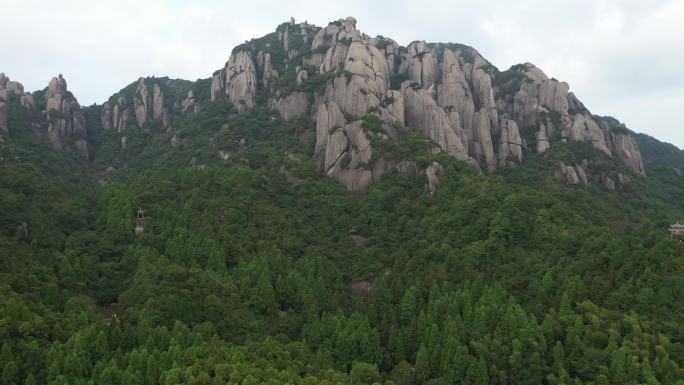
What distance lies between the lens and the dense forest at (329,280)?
42500 mm

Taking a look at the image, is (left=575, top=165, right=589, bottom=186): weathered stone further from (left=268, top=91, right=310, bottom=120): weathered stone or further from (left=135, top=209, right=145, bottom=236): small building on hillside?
(left=135, top=209, right=145, bottom=236): small building on hillside

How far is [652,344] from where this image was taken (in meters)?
43.8

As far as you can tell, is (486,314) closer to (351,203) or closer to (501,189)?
(501,189)

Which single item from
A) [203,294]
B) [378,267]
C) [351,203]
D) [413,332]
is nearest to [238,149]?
[351,203]

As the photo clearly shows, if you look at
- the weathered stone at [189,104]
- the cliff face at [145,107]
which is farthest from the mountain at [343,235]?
the weathered stone at [189,104]

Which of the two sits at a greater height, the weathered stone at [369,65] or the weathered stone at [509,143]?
the weathered stone at [369,65]

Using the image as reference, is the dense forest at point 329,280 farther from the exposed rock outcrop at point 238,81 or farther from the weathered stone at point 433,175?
the exposed rock outcrop at point 238,81

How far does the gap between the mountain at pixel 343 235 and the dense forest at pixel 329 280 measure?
0.21 m

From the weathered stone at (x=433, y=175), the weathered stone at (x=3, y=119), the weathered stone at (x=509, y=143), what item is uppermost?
the weathered stone at (x=3, y=119)

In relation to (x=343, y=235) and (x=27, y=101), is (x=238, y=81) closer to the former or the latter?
(x=27, y=101)

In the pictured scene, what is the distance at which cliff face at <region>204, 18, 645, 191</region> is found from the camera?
86625 mm

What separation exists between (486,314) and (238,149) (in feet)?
181

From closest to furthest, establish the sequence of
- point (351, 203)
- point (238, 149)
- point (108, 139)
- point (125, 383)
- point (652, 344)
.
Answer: point (125, 383) → point (652, 344) → point (351, 203) → point (238, 149) → point (108, 139)

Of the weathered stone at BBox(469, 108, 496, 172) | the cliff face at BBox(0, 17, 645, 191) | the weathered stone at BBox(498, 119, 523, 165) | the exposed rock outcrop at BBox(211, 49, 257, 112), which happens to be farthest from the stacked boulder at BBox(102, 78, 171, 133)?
the weathered stone at BBox(498, 119, 523, 165)
